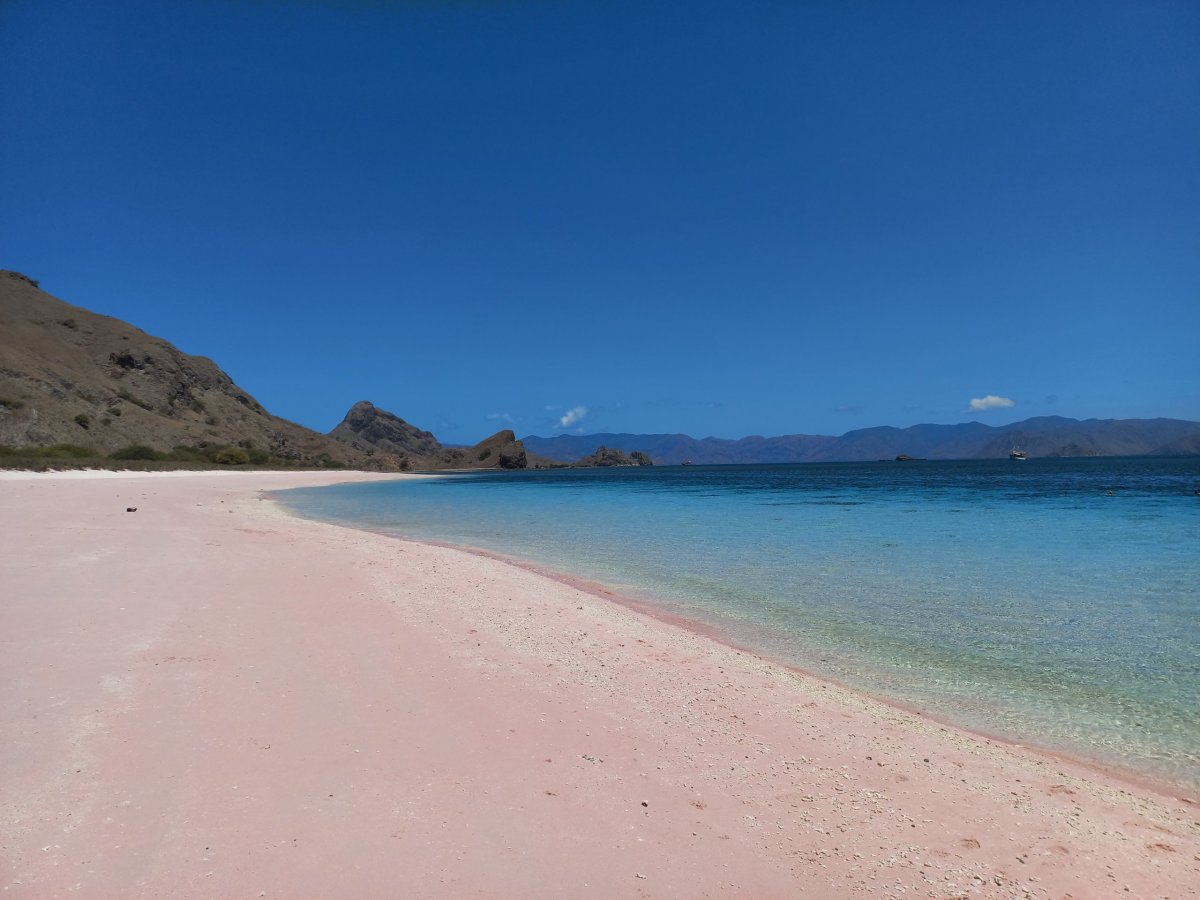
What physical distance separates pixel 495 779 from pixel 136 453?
217 ft

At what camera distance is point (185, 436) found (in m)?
73.6

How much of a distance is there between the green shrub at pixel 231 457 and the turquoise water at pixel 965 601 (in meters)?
54.3

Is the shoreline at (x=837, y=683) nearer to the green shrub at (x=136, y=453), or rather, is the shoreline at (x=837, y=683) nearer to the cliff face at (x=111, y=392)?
the cliff face at (x=111, y=392)

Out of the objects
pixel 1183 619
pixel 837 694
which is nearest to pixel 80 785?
pixel 837 694

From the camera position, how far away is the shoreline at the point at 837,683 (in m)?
4.25

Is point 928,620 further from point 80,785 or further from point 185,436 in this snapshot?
point 185,436

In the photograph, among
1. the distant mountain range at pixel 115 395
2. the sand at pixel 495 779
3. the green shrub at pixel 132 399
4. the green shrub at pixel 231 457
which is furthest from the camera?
the green shrub at pixel 132 399

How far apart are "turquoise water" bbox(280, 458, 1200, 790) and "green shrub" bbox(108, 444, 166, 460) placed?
4459 cm

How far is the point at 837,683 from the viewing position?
611 centimetres

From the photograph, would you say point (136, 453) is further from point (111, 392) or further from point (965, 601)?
point (965, 601)

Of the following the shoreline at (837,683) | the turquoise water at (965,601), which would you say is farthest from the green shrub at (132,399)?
the shoreline at (837,683)

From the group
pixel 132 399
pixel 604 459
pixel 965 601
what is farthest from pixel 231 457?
pixel 604 459

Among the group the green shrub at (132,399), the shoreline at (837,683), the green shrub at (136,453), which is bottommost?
the shoreline at (837,683)

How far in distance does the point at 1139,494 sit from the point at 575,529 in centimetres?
3295
